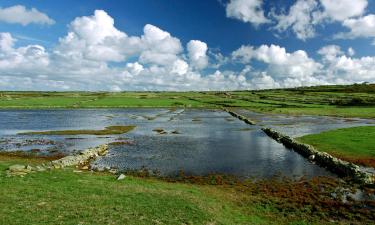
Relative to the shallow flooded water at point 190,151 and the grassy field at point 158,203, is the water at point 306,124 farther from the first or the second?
the grassy field at point 158,203

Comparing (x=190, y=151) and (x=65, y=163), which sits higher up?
(x=65, y=163)

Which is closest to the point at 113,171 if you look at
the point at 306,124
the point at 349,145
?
the point at 349,145

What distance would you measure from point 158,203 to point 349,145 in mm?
37084

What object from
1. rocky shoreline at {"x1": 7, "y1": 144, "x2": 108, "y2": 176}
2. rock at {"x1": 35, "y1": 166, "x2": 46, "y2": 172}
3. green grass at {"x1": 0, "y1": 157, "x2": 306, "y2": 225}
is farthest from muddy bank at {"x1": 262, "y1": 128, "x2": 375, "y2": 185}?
rock at {"x1": 35, "y1": 166, "x2": 46, "y2": 172}

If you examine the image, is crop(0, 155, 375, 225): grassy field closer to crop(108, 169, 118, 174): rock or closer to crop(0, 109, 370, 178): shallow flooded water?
crop(108, 169, 118, 174): rock

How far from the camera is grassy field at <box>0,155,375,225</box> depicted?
21062 mm

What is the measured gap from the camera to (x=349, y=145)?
5019cm

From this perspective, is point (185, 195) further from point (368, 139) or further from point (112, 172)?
point (368, 139)

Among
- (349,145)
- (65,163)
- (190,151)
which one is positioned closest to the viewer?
(65,163)

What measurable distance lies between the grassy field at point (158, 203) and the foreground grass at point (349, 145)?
12392 mm

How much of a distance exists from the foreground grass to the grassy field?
1239cm

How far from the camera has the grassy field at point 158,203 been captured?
21.1 metres

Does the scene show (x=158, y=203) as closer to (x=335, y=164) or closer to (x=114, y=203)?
(x=114, y=203)

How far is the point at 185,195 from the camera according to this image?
27203mm
